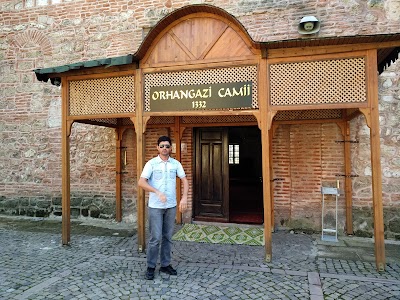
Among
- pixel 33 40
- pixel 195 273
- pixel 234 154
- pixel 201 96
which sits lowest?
pixel 195 273

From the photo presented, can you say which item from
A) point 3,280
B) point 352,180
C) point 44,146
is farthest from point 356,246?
point 44,146

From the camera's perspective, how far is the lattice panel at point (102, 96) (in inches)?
203

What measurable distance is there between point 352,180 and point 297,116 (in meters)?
1.67

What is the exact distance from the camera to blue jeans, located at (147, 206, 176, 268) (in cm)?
398

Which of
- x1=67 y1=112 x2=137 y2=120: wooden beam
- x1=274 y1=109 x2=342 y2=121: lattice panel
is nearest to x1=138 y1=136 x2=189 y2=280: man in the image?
x1=67 y1=112 x2=137 y2=120: wooden beam

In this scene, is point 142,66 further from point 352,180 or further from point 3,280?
point 352,180

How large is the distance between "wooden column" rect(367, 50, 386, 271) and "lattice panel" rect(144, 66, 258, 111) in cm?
159

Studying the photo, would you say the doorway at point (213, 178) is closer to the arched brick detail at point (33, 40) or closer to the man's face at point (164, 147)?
the man's face at point (164, 147)

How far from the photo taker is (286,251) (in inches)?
200

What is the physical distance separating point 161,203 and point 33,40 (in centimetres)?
675

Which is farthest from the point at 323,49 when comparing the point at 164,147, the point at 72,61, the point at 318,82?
the point at 72,61

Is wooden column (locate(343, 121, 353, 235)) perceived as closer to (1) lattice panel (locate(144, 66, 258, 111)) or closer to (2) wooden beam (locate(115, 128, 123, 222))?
(1) lattice panel (locate(144, 66, 258, 111))

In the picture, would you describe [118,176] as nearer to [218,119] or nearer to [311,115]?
[218,119]

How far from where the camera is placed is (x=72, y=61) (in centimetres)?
773
